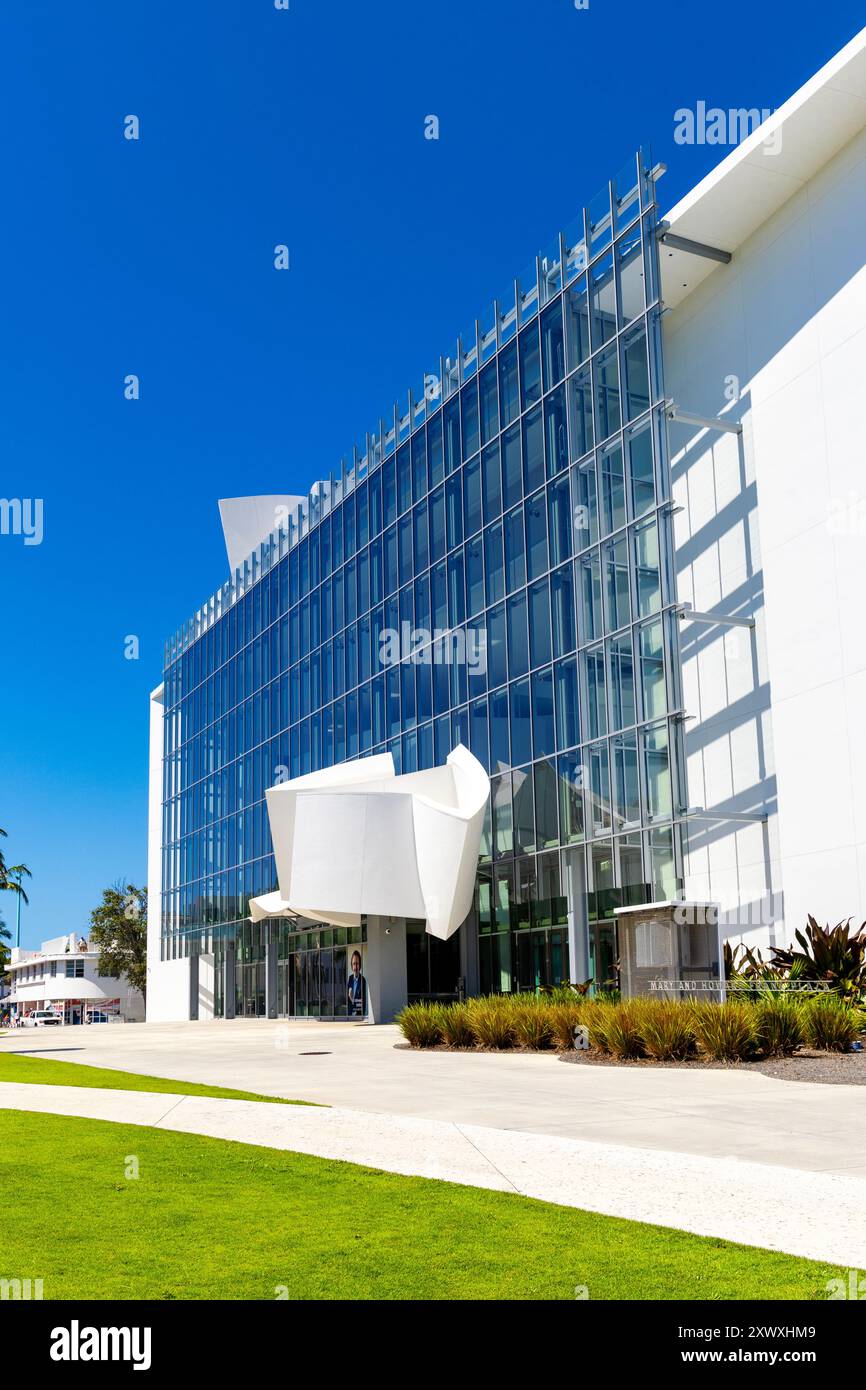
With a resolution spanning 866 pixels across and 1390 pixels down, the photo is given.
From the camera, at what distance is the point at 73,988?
113m

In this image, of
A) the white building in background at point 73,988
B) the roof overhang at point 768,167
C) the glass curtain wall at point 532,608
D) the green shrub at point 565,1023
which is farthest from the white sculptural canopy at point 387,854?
the white building in background at point 73,988

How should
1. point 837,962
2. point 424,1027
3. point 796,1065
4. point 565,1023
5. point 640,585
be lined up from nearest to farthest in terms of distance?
point 796,1065 → point 565,1023 → point 837,962 → point 424,1027 → point 640,585

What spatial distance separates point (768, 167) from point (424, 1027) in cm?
2052

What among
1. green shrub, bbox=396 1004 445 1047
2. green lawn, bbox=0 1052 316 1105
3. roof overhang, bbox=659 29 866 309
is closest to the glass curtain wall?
roof overhang, bbox=659 29 866 309

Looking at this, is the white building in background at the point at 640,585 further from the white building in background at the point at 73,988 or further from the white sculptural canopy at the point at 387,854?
the white building in background at the point at 73,988

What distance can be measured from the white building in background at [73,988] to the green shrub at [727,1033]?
75277mm

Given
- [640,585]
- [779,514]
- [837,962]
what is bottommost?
[837,962]

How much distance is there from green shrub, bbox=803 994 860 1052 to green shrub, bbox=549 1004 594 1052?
3509mm

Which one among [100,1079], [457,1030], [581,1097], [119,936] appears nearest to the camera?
[581,1097]

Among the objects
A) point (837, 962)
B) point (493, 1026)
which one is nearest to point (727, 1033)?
point (493, 1026)

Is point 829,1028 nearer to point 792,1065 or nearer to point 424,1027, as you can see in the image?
point 792,1065

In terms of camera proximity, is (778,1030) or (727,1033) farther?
(778,1030)

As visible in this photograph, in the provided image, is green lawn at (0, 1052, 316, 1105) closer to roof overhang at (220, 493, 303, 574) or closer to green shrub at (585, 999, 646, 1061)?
green shrub at (585, 999, 646, 1061)
